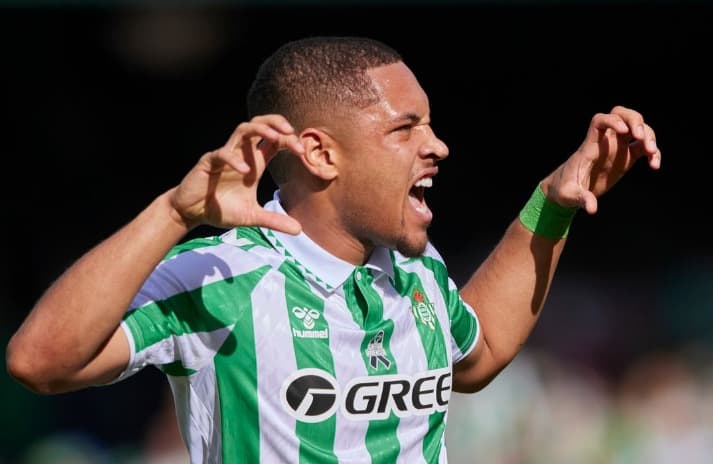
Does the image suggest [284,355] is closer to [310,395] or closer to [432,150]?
[310,395]

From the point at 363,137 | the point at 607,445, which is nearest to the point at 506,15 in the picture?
the point at 607,445

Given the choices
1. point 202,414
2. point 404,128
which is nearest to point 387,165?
point 404,128

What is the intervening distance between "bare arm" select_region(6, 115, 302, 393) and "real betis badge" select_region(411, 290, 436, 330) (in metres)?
0.64

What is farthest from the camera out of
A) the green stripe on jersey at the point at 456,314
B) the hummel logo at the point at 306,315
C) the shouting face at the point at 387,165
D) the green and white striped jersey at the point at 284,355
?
the green stripe on jersey at the point at 456,314

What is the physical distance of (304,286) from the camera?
2.78 meters

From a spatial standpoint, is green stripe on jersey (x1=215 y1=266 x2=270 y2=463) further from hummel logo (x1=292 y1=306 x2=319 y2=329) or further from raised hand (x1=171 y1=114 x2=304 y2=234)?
raised hand (x1=171 y1=114 x2=304 y2=234)

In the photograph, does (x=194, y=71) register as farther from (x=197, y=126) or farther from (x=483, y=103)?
(x=483, y=103)

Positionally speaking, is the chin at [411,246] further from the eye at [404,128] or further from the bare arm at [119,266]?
the bare arm at [119,266]

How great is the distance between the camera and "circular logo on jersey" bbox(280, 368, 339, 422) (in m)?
2.66

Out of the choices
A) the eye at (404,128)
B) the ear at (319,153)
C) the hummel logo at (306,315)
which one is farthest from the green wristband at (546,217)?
the hummel logo at (306,315)

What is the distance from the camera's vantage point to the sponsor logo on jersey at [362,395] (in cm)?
267

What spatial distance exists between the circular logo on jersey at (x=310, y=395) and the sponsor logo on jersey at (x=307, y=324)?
8 cm

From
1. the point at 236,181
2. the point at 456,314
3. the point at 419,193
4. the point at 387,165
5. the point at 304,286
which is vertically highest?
the point at 236,181

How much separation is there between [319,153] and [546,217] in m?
0.70
